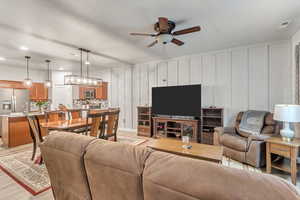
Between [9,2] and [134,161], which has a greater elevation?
[9,2]

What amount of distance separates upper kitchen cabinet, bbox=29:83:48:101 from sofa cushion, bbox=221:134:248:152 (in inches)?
290

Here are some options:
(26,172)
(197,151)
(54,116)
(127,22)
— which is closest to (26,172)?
(26,172)

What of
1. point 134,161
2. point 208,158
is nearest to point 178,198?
point 134,161

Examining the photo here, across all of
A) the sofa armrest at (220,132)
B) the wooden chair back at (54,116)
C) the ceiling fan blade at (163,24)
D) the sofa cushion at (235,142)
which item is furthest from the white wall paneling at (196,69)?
the wooden chair back at (54,116)

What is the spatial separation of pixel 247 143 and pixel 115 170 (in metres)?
2.89

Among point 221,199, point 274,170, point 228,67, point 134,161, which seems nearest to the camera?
point 221,199

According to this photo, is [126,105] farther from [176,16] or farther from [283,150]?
[283,150]

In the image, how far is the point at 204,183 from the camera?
710 mm

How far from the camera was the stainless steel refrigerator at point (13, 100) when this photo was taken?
17.7ft

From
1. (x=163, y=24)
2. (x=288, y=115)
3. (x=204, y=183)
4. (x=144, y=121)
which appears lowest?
(x=144, y=121)

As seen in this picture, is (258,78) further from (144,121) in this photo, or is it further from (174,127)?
(144,121)

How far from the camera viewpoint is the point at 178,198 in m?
0.75

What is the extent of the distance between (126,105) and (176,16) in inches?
170

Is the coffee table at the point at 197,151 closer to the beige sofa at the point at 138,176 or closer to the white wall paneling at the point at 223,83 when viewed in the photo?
the beige sofa at the point at 138,176
